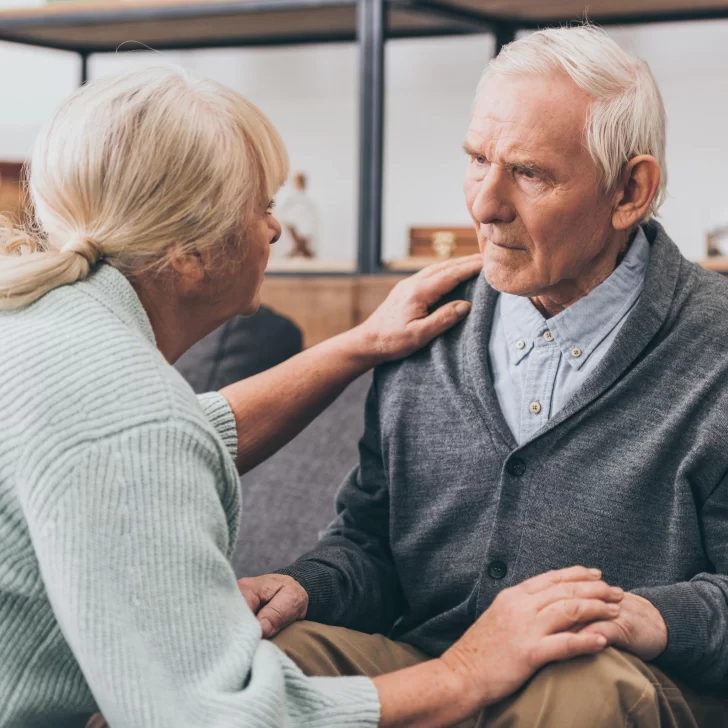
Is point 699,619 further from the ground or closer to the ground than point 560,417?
closer to the ground

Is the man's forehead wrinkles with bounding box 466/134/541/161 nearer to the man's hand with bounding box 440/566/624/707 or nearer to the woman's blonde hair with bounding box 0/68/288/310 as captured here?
the woman's blonde hair with bounding box 0/68/288/310

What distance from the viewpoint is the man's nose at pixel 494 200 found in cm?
148

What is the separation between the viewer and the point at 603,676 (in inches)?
47.2

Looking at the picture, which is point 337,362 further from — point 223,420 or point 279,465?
point 279,465

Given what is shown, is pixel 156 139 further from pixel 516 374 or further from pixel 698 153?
pixel 698 153

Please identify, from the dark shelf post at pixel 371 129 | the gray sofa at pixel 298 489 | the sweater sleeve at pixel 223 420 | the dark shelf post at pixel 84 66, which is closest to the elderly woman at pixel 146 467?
the sweater sleeve at pixel 223 420

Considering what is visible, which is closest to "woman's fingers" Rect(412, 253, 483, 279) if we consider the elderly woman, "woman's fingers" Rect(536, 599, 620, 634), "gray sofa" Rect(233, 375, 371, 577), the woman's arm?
the woman's arm

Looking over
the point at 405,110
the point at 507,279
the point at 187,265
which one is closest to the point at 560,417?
the point at 507,279

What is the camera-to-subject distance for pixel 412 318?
1633mm

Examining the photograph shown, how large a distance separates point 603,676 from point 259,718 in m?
0.37

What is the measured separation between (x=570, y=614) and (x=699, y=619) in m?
0.17

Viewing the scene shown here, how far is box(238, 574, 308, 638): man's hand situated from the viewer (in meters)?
1.41

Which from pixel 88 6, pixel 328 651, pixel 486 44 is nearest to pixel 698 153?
pixel 486 44

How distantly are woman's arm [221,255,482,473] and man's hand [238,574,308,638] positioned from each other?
0.77 feet
